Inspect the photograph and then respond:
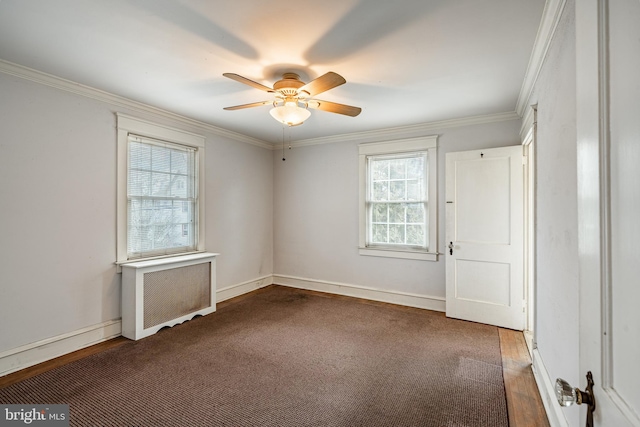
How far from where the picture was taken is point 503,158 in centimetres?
352

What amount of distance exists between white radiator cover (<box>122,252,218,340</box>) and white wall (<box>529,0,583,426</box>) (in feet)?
11.6

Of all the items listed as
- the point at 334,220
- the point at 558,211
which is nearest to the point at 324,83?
the point at 558,211

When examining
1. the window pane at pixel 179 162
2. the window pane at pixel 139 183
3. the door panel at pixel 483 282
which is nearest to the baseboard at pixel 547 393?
the door panel at pixel 483 282

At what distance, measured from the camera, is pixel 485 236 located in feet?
11.9

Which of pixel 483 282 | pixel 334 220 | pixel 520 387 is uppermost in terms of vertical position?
pixel 334 220

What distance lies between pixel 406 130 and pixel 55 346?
4.66m

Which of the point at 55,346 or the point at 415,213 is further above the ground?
the point at 415,213

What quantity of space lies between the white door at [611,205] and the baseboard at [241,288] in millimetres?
4352

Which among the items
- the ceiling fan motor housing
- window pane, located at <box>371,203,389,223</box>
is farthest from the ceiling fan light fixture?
window pane, located at <box>371,203,389,223</box>

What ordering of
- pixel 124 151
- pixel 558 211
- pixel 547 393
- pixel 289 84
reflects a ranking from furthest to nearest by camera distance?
pixel 124 151, pixel 289 84, pixel 547 393, pixel 558 211

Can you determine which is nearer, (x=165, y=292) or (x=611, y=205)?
(x=611, y=205)

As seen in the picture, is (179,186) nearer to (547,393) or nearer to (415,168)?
(415,168)

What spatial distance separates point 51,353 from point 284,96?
3.15m

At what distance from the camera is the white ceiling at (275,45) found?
1.85m
